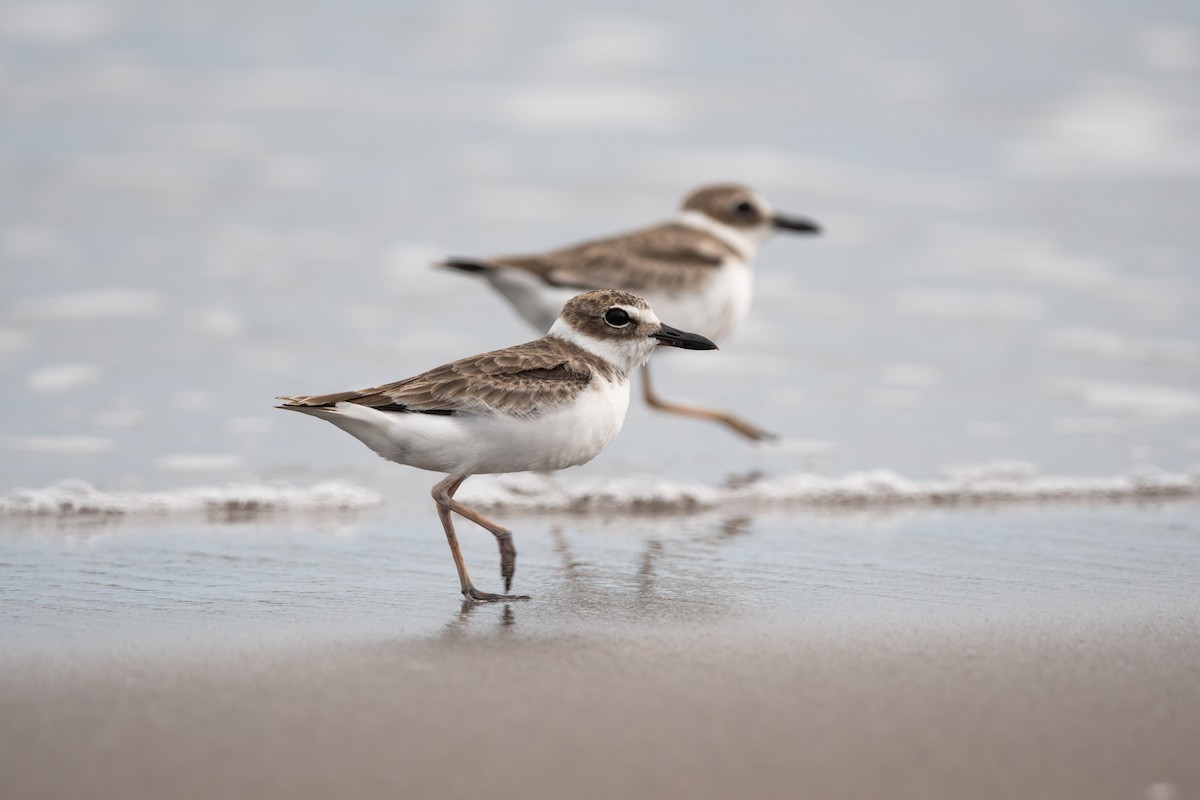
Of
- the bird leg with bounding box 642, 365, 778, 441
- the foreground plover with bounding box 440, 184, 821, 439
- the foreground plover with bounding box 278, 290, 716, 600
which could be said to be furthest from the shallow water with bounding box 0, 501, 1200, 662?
the foreground plover with bounding box 440, 184, 821, 439

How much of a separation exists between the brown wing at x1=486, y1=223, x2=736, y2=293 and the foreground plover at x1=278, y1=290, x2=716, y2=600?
366 cm

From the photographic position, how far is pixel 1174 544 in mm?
6590

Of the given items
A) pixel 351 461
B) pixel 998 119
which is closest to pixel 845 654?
pixel 351 461

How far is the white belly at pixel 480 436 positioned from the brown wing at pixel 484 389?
0.13ft

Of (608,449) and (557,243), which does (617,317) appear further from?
(557,243)

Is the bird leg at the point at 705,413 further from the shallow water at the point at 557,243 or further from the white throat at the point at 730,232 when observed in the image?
the white throat at the point at 730,232

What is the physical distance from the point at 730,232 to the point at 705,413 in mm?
1887

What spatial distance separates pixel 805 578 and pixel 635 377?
5005 mm

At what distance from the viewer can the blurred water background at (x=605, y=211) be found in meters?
9.04

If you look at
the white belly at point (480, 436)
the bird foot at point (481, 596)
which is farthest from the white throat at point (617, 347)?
the bird foot at point (481, 596)

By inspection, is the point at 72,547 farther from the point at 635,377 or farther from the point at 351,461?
the point at 635,377

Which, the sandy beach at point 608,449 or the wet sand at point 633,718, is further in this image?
the sandy beach at point 608,449

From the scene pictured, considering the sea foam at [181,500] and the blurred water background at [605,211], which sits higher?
the blurred water background at [605,211]

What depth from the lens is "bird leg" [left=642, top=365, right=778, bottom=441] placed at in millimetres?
9102
